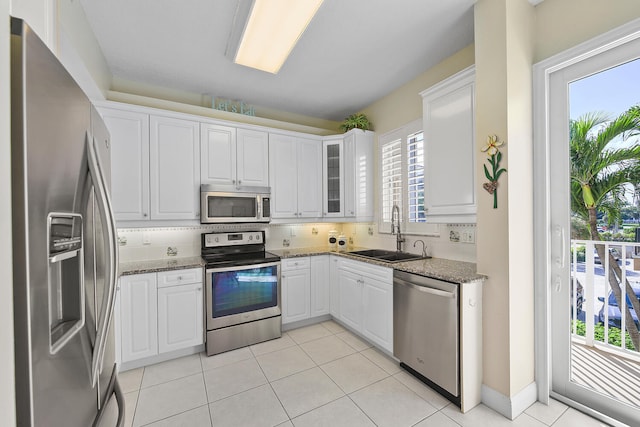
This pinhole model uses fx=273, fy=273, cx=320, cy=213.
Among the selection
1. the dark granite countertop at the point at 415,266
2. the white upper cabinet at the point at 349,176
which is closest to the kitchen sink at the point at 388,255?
the dark granite countertop at the point at 415,266

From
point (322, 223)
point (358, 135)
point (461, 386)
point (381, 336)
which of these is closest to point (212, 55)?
point (358, 135)

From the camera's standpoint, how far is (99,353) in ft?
2.74

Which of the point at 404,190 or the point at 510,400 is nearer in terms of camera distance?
the point at 510,400

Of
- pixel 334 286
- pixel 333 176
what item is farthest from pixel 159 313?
pixel 333 176

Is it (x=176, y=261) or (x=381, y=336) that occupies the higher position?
(x=176, y=261)

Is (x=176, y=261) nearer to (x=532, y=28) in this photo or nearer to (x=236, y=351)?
(x=236, y=351)

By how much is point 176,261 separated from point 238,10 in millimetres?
2337

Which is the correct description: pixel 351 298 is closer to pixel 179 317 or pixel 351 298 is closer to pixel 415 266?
pixel 415 266

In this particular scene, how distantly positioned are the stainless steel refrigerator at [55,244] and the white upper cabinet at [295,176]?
244 cm

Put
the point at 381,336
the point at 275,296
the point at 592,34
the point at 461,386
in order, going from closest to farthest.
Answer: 1. the point at 592,34
2. the point at 461,386
3. the point at 381,336
4. the point at 275,296

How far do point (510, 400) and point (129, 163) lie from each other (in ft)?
11.8

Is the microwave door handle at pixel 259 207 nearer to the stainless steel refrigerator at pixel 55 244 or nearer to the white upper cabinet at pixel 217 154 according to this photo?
the white upper cabinet at pixel 217 154

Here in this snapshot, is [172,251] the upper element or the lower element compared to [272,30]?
lower

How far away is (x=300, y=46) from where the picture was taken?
2.40 m
